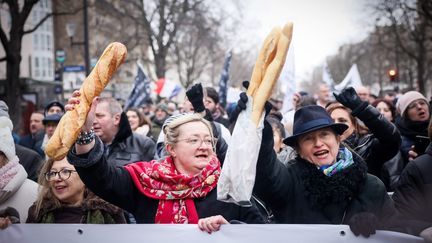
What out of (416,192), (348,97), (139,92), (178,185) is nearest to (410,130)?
(348,97)

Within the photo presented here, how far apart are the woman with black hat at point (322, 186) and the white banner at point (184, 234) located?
7.9 inches

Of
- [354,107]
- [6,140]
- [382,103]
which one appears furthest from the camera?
[382,103]

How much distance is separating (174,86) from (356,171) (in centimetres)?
1758

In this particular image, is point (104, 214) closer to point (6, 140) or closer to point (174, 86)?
point (6, 140)

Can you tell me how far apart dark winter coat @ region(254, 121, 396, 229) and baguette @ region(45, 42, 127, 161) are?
3.29 feet

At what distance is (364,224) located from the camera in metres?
2.79

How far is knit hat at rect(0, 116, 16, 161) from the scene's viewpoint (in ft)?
12.7

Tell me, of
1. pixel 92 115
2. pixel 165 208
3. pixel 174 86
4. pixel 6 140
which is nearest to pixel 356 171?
pixel 165 208

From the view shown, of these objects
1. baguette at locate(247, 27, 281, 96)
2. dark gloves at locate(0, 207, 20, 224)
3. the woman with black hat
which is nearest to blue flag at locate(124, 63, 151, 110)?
dark gloves at locate(0, 207, 20, 224)

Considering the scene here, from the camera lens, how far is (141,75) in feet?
43.5

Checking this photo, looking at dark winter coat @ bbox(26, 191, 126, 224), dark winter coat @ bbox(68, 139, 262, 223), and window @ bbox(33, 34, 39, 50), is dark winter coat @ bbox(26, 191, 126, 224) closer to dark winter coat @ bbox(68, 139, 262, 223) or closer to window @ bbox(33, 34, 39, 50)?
dark winter coat @ bbox(68, 139, 262, 223)

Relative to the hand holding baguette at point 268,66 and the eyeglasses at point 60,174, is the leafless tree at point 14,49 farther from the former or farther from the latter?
the hand holding baguette at point 268,66

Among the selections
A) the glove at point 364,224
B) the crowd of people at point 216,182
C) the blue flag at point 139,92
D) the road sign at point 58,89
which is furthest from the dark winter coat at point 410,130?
the road sign at point 58,89

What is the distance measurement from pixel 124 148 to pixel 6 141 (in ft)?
5.05
